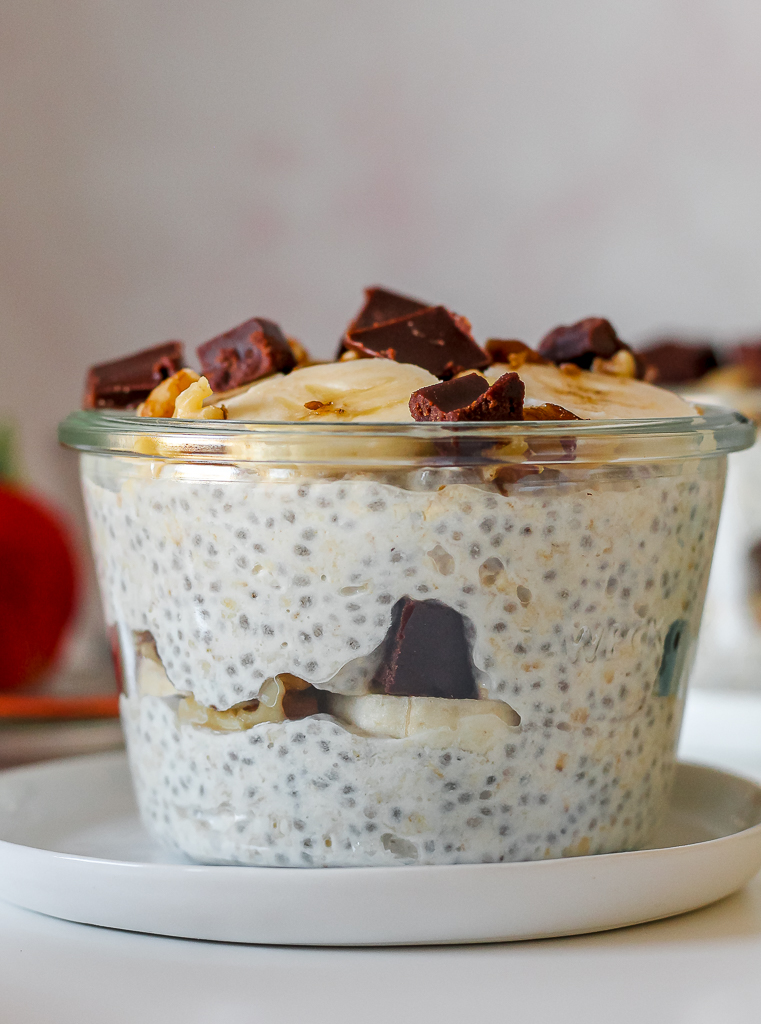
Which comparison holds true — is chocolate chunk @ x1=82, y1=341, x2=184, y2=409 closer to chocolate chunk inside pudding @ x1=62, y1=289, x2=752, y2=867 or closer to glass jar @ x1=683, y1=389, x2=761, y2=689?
chocolate chunk inside pudding @ x1=62, y1=289, x2=752, y2=867

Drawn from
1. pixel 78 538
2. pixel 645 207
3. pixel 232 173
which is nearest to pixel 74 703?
pixel 78 538

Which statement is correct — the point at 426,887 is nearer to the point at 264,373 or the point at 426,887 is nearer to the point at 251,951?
the point at 251,951

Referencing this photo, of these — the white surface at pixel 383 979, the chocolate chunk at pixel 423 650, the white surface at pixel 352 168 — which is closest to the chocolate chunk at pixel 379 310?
the chocolate chunk at pixel 423 650

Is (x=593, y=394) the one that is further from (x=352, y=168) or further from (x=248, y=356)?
(x=352, y=168)

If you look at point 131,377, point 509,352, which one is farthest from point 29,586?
point 509,352

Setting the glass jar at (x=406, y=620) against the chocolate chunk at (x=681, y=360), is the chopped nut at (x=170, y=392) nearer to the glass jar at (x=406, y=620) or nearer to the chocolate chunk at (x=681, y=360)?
the glass jar at (x=406, y=620)
